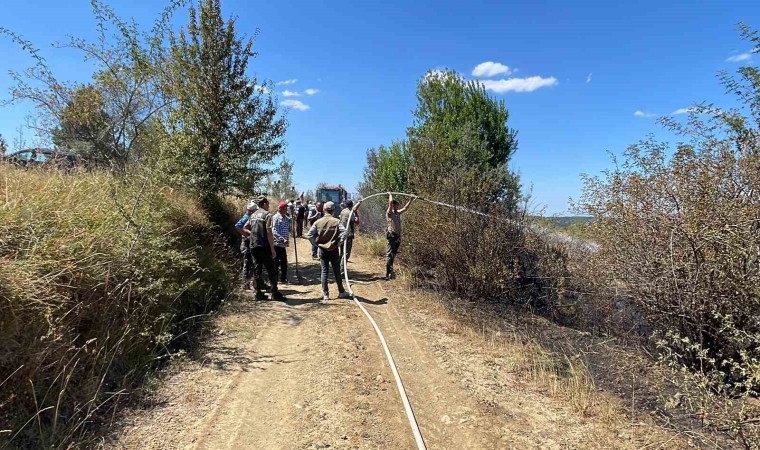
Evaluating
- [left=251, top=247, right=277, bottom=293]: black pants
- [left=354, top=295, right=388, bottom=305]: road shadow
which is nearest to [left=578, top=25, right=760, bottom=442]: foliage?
[left=354, top=295, right=388, bottom=305]: road shadow

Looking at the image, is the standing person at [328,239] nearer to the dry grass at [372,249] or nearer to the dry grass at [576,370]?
the dry grass at [576,370]

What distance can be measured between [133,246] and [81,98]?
923cm

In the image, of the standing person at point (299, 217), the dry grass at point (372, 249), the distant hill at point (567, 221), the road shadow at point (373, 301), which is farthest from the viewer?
the standing person at point (299, 217)

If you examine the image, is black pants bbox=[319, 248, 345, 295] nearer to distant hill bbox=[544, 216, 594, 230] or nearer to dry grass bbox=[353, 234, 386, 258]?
distant hill bbox=[544, 216, 594, 230]

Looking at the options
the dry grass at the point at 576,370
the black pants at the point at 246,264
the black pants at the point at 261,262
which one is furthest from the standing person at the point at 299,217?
the dry grass at the point at 576,370

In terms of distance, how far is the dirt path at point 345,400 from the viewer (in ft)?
11.6

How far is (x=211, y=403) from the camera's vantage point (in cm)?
407

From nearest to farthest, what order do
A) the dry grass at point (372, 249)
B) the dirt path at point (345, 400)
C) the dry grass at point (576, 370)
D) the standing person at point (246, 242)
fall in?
the dirt path at point (345, 400), the dry grass at point (576, 370), the standing person at point (246, 242), the dry grass at point (372, 249)

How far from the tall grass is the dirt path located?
0.50 metres

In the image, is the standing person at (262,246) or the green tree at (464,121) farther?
the green tree at (464,121)

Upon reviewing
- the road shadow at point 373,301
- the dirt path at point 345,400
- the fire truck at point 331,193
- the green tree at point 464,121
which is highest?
the green tree at point 464,121

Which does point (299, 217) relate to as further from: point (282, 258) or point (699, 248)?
point (699, 248)

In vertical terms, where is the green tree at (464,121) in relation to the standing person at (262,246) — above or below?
above

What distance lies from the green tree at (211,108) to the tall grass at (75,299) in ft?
11.5
